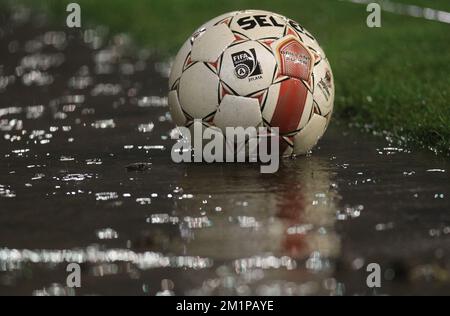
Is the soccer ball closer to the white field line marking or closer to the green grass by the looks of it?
the green grass

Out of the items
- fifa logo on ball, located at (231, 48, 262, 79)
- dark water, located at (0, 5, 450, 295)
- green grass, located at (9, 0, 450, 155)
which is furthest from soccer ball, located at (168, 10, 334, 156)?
green grass, located at (9, 0, 450, 155)

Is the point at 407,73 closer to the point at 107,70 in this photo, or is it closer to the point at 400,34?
the point at 400,34

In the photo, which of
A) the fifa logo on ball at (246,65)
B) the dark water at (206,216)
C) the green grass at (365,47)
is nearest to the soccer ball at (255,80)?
the fifa logo on ball at (246,65)

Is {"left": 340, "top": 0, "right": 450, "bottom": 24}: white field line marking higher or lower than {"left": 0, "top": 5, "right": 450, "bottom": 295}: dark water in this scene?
higher

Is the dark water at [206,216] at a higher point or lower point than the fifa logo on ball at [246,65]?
lower

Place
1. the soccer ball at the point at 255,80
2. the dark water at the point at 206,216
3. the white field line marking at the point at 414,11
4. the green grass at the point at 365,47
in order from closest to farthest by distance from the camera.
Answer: the dark water at the point at 206,216 → the soccer ball at the point at 255,80 → the green grass at the point at 365,47 → the white field line marking at the point at 414,11

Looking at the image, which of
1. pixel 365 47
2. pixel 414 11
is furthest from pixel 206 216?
pixel 414 11

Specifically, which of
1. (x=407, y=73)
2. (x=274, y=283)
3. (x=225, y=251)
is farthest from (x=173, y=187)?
(x=407, y=73)

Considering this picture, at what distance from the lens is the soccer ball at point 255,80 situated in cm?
866

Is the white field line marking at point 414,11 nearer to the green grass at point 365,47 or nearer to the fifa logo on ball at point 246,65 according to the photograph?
the green grass at point 365,47

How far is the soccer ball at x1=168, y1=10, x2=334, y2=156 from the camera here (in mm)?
8664

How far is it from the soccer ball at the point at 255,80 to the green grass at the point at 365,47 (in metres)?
1.22

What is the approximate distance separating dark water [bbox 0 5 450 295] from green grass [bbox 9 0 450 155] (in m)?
0.55

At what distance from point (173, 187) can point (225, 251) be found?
5.65 feet
